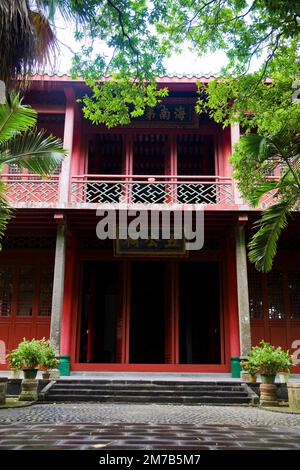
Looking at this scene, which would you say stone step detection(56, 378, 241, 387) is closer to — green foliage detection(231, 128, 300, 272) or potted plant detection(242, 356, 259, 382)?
potted plant detection(242, 356, 259, 382)

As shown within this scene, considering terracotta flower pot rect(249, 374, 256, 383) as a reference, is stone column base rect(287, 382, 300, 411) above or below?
below

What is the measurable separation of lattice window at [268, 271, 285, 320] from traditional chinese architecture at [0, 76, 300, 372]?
0.02 metres

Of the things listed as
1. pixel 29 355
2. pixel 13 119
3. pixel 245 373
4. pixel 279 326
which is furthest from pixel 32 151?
pixel 279 326

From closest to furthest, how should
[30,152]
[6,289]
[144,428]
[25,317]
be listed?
[144,428] < [30,152] < [25,317] < [6,289]

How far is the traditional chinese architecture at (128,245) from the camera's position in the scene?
402 inches

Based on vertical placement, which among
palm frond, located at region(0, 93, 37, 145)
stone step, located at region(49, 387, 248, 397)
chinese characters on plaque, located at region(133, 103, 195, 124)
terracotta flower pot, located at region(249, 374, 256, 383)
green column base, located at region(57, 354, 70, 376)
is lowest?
stone step, located at region(49, 387, 248, 397)

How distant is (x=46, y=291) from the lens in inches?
442

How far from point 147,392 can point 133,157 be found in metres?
6.63

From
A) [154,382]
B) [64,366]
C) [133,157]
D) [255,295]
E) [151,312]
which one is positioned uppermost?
[133,157]

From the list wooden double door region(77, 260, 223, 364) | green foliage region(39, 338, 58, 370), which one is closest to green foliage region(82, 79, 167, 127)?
green foliage region(39, 338, 58, 370)

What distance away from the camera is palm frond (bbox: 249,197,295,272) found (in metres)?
A: 6.37

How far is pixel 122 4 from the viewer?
482 cm

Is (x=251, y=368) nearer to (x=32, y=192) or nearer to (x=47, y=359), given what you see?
(x=47, y=359)
